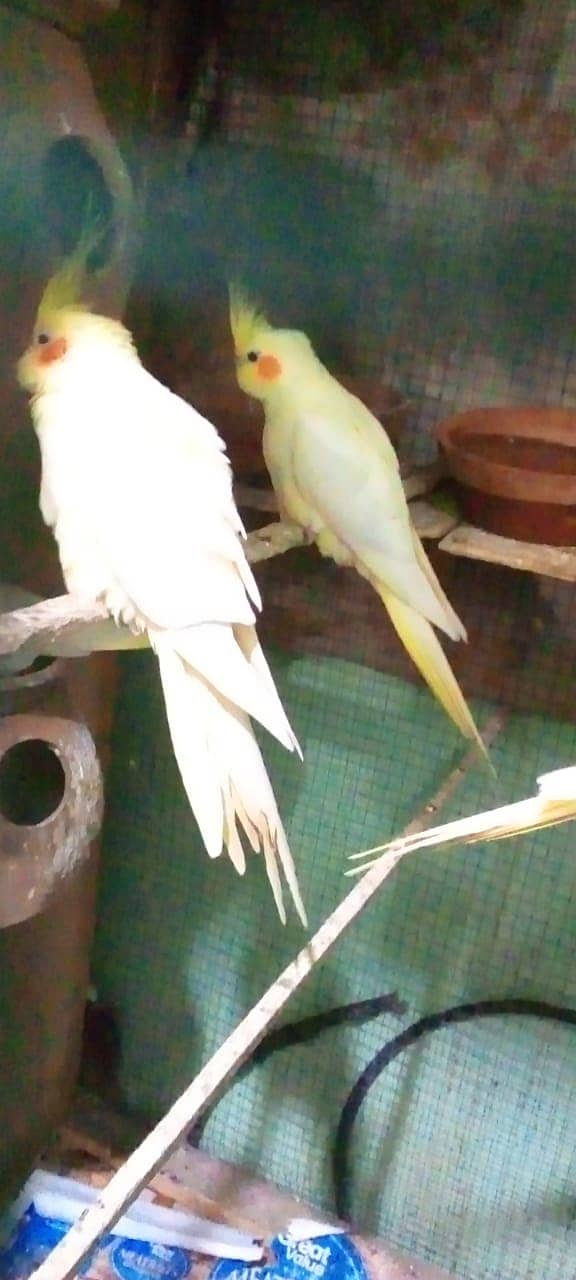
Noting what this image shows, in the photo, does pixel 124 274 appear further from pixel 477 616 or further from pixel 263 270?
pixel 477 616

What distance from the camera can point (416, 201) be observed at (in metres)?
1.15

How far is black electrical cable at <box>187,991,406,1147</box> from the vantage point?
1.35 metres

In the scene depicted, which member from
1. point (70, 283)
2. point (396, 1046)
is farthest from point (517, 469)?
point (396, 1046)

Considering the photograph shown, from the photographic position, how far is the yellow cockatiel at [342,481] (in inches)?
39.1

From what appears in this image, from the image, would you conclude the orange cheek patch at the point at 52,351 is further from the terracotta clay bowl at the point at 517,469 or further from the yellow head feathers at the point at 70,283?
the terracotta clay bowl at the point at 517,469

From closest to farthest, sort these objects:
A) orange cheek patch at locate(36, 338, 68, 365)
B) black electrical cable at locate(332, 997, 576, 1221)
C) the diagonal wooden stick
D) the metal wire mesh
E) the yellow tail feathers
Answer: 1. the diagonal wooden stick
2. orange cheek patch at locate(36, 338, 68, 365)
3. the yellow tail feathers
4. the metal wire mesh
5. black electrical cable at locate(332, 997, 576, 1221)

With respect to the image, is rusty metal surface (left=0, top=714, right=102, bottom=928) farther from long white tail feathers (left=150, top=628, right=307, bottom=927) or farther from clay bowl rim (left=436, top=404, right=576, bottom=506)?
clay bowl rim (left=436, top=404, right=576, bottom=506)

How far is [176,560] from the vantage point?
0.80 metres

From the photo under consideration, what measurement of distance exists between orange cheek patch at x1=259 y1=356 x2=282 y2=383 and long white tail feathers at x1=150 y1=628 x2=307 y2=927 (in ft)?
1.16

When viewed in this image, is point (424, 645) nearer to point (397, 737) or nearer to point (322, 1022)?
point (397, 737)

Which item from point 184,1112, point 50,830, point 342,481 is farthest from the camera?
point 342,481

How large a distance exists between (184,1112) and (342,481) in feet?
1.84

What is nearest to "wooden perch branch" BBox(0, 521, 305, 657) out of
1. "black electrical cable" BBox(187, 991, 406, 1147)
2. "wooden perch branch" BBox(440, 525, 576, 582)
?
"wooden perch branch" BBox(440, 525, 576, 582)

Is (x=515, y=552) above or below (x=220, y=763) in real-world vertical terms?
above
